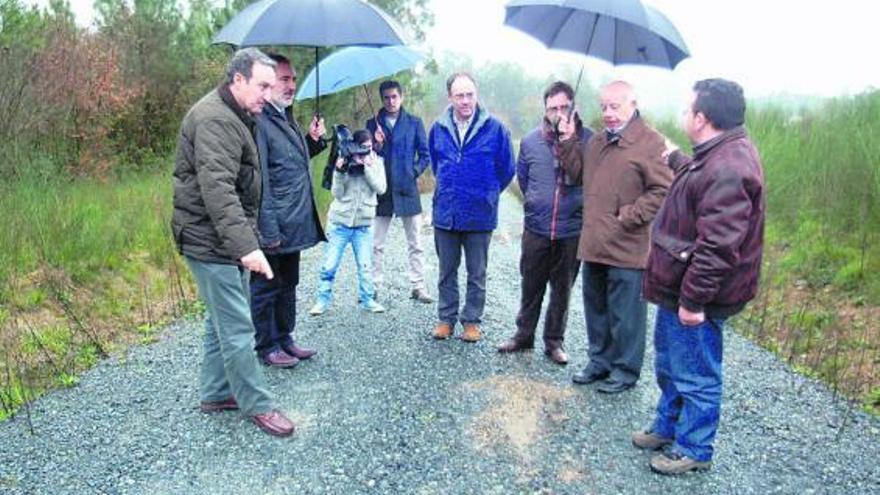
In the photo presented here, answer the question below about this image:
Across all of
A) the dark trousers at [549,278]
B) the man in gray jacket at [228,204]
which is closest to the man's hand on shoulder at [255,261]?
the man in gray jacket at [228,204]

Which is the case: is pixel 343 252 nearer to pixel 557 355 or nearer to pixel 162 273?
pixel 557 355

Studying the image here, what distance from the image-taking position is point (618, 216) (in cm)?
384

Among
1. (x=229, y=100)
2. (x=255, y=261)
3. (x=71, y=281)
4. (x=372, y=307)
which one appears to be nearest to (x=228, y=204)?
(x=255, y=261)

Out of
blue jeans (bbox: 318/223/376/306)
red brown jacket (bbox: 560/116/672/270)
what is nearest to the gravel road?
blue jeans (bbox: 318/223/376/306)

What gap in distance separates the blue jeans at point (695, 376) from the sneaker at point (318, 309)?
3053mm

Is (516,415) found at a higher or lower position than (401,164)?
lower

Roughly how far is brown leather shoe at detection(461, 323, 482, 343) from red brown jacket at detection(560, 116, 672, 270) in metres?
1.24

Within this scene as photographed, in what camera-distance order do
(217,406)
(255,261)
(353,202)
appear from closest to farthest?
(255,261) → (217,406) → (353,202)

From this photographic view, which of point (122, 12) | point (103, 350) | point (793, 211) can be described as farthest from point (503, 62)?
point (103, 350)

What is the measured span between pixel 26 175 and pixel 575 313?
5398mm

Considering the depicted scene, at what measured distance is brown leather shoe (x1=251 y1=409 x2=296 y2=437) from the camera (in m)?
3.53

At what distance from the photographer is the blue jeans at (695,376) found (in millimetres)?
3074

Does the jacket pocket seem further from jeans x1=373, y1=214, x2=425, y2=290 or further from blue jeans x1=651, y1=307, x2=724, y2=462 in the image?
jeans x1=373, y1=214, x2=425, y2=290

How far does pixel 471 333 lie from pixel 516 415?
120 cm
